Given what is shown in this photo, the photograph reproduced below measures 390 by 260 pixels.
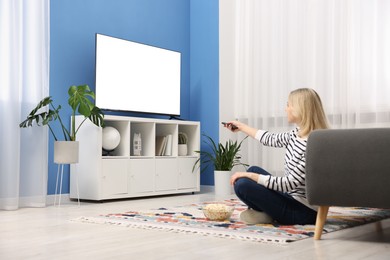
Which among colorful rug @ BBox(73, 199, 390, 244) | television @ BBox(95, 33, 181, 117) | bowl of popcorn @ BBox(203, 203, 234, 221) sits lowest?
colorful rug @ BBox(73, 199, 390, 244)

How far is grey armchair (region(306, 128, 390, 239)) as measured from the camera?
7.62 feet

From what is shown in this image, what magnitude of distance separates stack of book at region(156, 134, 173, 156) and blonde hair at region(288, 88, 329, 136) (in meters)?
2.49

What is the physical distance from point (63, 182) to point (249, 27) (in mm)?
2392

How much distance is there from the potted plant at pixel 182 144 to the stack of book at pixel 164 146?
0.18m

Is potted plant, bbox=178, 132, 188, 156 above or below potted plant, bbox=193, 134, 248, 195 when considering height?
above

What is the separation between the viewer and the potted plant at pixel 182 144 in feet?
17.5

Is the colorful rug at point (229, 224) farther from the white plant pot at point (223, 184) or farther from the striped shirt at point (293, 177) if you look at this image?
the white plant pot at point (223, 184)

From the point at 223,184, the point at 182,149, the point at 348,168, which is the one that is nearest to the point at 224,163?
the point at 223,184

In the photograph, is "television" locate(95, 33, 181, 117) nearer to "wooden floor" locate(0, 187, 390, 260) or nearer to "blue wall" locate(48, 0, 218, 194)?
"blue wall" locate(48, 0, 218, 194)

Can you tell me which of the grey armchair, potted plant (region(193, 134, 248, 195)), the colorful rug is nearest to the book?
potted plant (region(193, 134, 248, 195))

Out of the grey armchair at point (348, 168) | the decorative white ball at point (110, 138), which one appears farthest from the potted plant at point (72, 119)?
the grey armchair at point (348, 168)

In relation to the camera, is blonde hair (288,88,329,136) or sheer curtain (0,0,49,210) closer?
blonde hair (288,88,329,136)

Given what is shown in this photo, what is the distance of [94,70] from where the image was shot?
472cm

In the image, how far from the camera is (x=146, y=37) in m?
5.48
